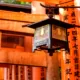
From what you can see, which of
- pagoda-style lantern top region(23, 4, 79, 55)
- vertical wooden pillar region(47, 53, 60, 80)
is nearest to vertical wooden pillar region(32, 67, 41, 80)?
vertical wooden pillar region(47, 53, 60, 80)

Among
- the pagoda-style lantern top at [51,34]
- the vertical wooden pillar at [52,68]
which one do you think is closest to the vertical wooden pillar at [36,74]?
the vertical wooden pillar at [52,68]

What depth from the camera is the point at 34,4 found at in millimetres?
6699

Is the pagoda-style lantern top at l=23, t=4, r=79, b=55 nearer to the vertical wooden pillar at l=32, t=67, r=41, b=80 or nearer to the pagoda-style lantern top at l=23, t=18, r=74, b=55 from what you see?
the pagoda-style lantern top at l=23, t=18, r=74, b=55

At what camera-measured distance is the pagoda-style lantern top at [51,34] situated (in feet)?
10.5

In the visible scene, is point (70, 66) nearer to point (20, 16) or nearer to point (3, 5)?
point (20, 16)

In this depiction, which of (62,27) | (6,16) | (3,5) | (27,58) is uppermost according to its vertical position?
(3,5)

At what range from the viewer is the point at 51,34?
3217 millimetres

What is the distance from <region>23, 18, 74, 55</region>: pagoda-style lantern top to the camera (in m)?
3.20

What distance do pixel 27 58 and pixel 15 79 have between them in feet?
11.2

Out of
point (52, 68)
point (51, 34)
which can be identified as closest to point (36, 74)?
point (52, 68)

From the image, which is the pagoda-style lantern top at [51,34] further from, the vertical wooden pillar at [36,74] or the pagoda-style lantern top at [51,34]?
the vertical wooden pillar at [36,74]

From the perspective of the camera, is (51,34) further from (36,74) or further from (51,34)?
(36,74)

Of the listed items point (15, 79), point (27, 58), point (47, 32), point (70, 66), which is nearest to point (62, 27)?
point (47, 32)

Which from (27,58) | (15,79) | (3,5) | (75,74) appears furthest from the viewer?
(15,79)
